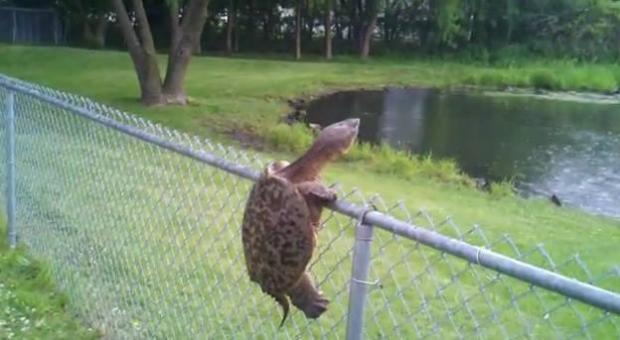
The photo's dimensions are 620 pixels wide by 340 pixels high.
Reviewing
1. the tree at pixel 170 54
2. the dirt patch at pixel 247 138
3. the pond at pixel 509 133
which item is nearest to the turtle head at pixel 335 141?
the pond at pixel 509 133

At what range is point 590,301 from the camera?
166 cm

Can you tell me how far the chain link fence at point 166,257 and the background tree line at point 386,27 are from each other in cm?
2512

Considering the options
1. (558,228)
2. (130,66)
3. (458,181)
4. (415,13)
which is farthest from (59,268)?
(415,13)

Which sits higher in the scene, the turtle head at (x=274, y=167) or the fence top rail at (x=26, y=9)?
the fence top rail at (x=26, y=9)

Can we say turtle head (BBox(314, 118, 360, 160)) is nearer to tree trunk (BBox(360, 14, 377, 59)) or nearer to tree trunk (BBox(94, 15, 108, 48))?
tree trunk (BBox(94, 15, 108, 48))

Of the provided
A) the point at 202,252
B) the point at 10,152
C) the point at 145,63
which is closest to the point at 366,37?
the point at 145,63

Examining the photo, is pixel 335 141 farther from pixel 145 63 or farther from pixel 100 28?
pixel 100 28

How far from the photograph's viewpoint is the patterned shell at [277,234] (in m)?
2.44

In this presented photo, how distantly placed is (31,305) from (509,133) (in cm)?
1380

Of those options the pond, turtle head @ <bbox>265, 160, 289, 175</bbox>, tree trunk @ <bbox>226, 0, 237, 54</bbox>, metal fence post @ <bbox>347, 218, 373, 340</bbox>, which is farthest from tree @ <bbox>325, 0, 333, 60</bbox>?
metal fence post @ <bbox>347, 218, 373, 340</bbox>

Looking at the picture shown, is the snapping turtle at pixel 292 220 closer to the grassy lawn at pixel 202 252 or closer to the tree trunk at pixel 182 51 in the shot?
the grassy lawn at pixel 202 252

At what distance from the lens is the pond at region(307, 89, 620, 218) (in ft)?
40.0

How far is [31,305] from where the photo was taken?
4.33 meters

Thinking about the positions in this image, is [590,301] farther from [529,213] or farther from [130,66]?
[130,66]
